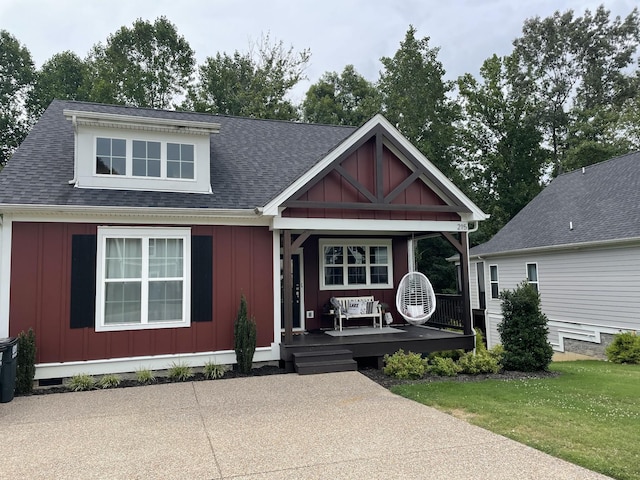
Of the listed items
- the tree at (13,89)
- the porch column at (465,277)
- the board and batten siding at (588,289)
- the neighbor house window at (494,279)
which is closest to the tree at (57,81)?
the tree at (13,89)

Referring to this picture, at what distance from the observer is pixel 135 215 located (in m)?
8.09

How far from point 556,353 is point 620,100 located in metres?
23.0

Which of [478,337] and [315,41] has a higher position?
[315,41]

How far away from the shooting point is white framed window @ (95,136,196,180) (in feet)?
27.9

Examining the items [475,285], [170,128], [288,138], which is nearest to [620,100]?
[475,285]

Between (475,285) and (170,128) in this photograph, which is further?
(475,285)

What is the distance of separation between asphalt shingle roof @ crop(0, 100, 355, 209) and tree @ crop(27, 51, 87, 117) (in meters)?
16.5

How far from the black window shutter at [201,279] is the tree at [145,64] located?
19.5 metres

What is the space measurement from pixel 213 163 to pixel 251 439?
22.7ft

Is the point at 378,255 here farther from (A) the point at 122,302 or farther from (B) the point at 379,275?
(A) the point at 122,302

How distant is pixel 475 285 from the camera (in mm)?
19484

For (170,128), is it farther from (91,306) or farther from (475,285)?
(475,285)

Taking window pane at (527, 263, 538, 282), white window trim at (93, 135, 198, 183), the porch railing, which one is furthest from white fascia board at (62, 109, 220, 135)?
window pane at (527, 263, 538, 282)

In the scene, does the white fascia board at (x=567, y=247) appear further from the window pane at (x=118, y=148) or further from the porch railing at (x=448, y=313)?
the window pane at (x=118, y=148)
